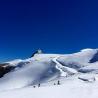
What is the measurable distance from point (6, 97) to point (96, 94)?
21.6 feet

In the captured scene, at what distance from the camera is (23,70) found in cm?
6066

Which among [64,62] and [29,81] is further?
[64,62]

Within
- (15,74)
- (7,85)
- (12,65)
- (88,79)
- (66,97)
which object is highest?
(12,65)

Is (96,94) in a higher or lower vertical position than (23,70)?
lower

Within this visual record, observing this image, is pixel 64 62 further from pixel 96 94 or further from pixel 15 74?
pixel 96 94

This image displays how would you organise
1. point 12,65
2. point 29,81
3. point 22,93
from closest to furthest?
point 22,93 < point 29,81 < point 12,65

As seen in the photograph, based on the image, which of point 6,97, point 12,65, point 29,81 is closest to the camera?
point 6,97

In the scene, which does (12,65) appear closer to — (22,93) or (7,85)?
(7,85)

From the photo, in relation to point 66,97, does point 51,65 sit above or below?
above

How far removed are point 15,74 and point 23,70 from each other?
2624 millimetres

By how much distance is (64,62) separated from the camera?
5819 cm

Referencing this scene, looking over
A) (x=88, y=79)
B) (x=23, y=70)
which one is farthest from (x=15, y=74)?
(x=88, y=79)

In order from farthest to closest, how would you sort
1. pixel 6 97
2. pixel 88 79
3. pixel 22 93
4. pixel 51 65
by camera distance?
1. pixel 51 65
2. pixel 88 79
3. pixel 22 93
4. pixel 6 97

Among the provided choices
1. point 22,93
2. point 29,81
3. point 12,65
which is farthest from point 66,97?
point 12,65
